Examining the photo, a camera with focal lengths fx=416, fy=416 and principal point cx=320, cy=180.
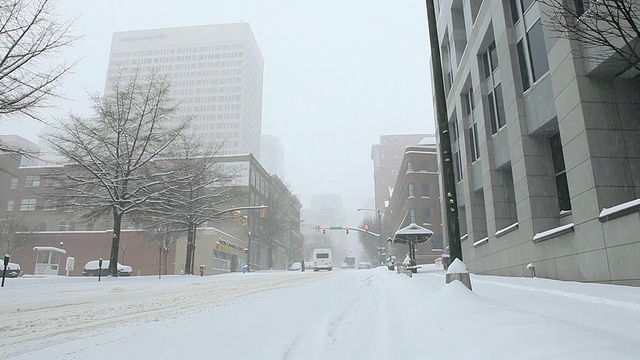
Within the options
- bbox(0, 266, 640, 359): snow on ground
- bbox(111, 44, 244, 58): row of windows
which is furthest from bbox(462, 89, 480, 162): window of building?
bbox(111, 44, 244, 58): row of windows

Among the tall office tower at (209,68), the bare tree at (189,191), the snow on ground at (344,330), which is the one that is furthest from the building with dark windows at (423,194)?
the tall office tower at (209,68)

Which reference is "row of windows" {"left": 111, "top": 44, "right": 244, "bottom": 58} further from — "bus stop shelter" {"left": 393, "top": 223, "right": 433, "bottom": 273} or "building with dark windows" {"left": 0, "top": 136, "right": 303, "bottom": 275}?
"bus stop shelter" {"left": 393, "top": 223, "right": 433, "bottom": 273}

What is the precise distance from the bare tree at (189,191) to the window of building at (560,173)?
19715 mm

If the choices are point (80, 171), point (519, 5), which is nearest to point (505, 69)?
point (519, 5)

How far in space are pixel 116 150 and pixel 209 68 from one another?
152 m

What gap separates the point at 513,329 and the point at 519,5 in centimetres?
1636

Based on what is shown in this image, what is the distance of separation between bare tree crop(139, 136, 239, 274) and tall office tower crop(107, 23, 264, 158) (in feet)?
395

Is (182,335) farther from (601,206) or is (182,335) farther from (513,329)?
(601,206)

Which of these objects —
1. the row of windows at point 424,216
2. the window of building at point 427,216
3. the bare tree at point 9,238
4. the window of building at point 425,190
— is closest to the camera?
the bare tree at point 9,238

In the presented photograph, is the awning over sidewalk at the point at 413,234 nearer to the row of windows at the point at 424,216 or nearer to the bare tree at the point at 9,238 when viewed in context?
the row of windows at the point at 424,216

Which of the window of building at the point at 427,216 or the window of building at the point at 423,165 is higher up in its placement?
the window of building at the point at 423,165

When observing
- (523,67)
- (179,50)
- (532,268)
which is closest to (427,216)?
(523,67)

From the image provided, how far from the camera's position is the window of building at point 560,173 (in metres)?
14.3

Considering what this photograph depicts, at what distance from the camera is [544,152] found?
15164 millimetres
